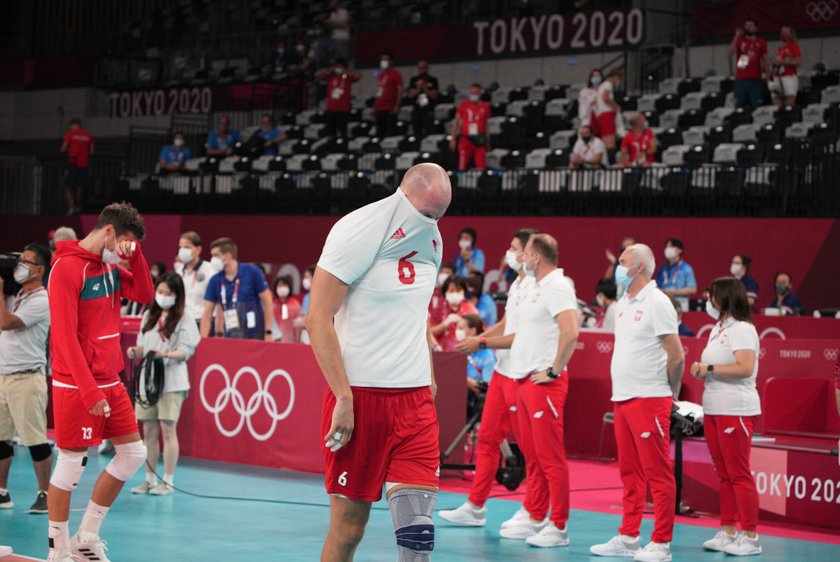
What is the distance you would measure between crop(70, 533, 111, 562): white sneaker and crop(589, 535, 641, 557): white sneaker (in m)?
3.30

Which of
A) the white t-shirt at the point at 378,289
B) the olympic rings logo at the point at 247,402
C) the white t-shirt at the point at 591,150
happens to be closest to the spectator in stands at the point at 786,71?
the white t-shirt at the point at 591,150

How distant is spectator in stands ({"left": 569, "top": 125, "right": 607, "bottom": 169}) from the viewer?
67.4 feet

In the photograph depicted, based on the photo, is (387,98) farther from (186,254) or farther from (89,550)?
(89,550)

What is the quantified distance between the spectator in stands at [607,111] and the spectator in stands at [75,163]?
11311 millimetres

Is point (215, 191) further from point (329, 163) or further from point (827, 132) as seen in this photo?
point (827, 132)

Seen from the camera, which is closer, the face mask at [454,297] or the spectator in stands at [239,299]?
the spectator in stands at [239,299]

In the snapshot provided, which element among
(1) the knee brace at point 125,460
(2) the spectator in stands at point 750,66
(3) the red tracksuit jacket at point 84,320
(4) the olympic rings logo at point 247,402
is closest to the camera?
(3) the red tracksuit jacket at point 84,320

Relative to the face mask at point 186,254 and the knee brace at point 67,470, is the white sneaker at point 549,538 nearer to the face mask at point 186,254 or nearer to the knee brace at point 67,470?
the knee brace at point 67,470

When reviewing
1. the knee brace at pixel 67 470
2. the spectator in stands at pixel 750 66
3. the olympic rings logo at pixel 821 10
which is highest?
the olympic rings logo at pixel 821 10

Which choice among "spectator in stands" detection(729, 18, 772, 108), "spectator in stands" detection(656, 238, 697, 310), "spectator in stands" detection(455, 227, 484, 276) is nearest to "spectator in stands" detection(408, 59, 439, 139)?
"spectator in stands" detection(729, 18, 772, 108)

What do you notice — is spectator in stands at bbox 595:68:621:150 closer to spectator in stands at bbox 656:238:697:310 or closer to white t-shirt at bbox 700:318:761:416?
spectator in stands at bbox 656:238:697:310

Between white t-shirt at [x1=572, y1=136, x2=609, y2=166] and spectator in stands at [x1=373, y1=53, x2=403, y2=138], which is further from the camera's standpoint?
spectator in stands at [x1=373, y1=53, x2=403, y2=138]

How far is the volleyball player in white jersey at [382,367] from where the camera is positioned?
18.1 ft

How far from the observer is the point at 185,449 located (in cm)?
1349
